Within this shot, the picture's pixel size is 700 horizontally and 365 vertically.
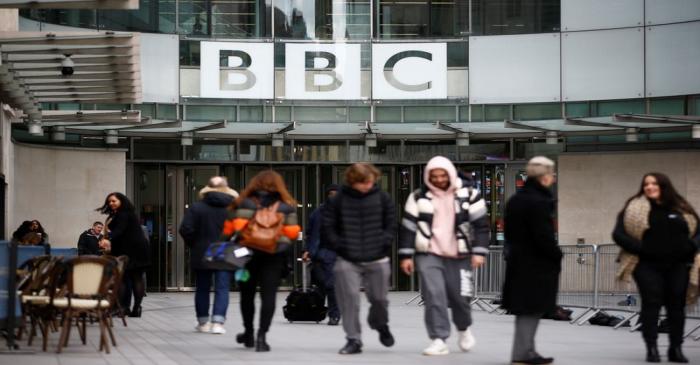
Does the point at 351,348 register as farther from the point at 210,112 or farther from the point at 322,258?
the point at 210,112

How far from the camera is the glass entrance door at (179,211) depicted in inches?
1160

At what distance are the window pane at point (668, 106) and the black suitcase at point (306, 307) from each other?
11774 mm

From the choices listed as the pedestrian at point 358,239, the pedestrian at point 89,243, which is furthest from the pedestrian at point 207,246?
the pedestrian at point 89,243

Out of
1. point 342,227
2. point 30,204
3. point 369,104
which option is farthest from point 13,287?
point 369,104

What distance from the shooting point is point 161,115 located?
29.3 metres

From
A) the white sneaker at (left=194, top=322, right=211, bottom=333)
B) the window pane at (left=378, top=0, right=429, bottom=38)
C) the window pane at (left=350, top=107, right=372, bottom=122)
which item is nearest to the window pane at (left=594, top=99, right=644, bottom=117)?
the window pane at (left=378, top=0, right=429, bottom=38)

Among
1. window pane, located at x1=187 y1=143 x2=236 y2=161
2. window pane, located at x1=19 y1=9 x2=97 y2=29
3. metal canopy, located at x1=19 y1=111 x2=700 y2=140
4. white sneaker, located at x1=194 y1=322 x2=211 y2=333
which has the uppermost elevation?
window pane, located at x1=19 y1=9 x2=97 y2=29

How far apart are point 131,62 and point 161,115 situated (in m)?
9.54

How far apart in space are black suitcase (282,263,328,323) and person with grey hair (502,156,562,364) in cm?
→ 691

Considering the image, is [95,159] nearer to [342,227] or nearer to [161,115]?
[161,115]

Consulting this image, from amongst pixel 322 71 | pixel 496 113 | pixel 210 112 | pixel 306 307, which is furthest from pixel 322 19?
pixel 306 307

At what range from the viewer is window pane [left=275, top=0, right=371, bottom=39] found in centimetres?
2953

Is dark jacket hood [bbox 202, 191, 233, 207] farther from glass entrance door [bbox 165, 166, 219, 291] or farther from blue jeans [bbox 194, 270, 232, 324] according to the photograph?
glass entrance door [bbox 165, 166, 219, 291]

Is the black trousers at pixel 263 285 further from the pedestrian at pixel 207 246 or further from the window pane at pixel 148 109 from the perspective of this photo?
the window pane at pixel 148 109
